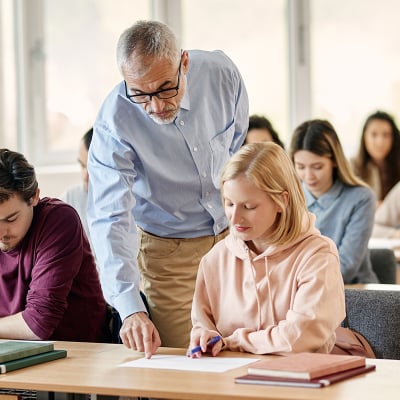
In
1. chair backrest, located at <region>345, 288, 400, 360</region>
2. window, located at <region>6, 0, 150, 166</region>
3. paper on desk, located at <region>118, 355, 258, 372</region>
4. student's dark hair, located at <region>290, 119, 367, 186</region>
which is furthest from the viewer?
window, located at <region>6, 0, 150, 166</region>

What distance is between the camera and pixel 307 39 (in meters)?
6.92

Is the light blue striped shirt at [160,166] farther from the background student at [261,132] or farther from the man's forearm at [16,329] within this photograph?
the background student at [261,132]

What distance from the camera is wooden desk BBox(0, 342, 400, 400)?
2.06m

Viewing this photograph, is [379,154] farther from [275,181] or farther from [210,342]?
[210,342]

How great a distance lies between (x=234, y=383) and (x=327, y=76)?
16.7 feet

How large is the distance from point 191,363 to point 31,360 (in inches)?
16.2

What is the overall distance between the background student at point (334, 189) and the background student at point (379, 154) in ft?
7.67

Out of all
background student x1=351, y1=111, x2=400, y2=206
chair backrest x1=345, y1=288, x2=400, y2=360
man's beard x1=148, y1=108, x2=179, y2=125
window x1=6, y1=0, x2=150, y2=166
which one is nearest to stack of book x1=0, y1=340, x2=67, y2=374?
man's beard x1=148, y1=108, x2=179, y2=125

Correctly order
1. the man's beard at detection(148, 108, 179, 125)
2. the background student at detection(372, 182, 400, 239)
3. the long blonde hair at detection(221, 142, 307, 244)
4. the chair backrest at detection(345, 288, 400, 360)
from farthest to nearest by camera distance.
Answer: the background student at detection(372, 182, 400, 239), the chair backrest at detection(345, 288, 400, 360), the man's beard at detection(148, 108, 179, 125), the long blonde hair at detection(221, 142, 307, 244)

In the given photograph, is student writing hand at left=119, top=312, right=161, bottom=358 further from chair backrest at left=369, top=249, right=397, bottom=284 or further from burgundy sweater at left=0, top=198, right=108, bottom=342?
chair backrest at left=369, top=249, right=397, bottom=284

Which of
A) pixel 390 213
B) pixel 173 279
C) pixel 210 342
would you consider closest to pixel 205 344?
pixel 210 342

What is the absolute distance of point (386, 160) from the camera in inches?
271

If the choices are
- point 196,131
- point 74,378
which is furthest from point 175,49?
point 74,378

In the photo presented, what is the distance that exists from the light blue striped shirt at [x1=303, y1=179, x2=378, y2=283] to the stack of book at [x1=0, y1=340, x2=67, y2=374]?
2021 millimetres
